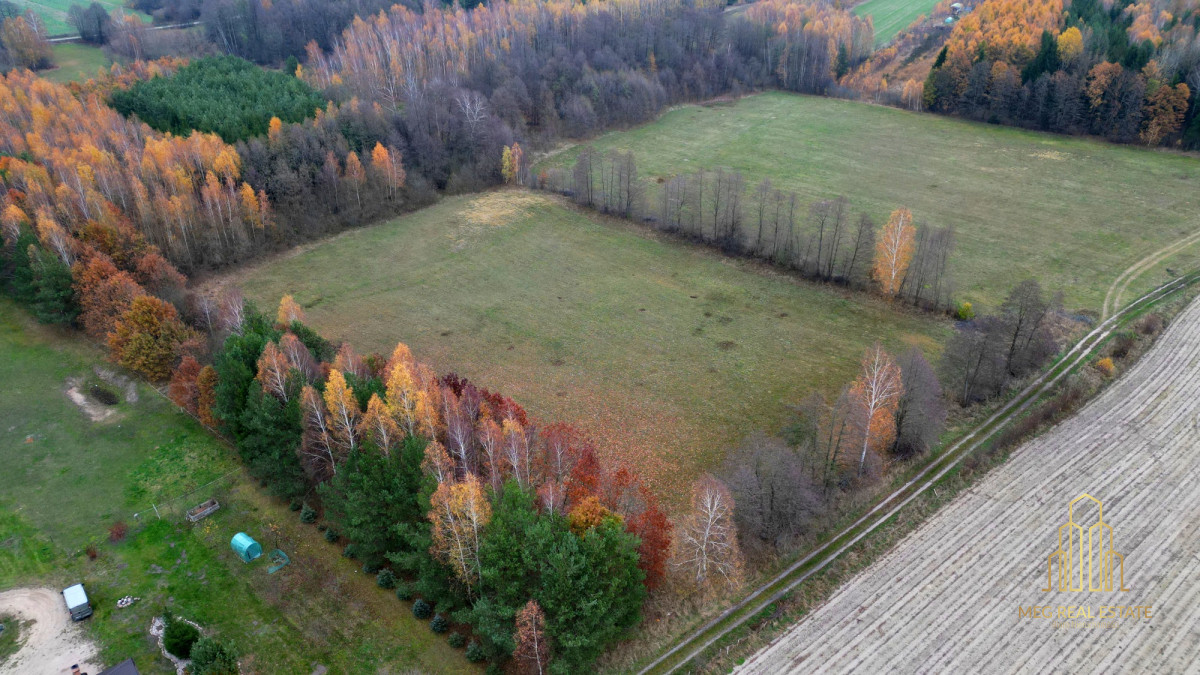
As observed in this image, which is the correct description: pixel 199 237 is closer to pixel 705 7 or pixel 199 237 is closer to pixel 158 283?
pixel 158 283

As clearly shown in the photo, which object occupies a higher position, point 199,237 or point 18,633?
point 199,237

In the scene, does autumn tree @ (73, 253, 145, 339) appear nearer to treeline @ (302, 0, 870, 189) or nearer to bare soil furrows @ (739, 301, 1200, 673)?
treeline @ (302, 0, 870, 189)

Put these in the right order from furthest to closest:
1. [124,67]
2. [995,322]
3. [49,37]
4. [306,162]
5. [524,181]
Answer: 1. [49,37]
2. [124,67]
3. [524,181]
4. [306,162]
5. [995,322]

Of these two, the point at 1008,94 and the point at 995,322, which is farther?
the point at 1008,94

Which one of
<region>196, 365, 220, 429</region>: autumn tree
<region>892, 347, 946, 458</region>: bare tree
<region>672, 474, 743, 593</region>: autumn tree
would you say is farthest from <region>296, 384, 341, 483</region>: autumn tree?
<region>892, 347, 946, 458</region>: bare tree

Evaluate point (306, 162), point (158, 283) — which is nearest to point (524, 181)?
→ point (306, 162)

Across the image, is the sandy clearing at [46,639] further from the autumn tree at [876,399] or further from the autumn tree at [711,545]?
the autumn tree at [876,399]

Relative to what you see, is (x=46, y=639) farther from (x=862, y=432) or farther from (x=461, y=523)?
(x=862, y=432)
